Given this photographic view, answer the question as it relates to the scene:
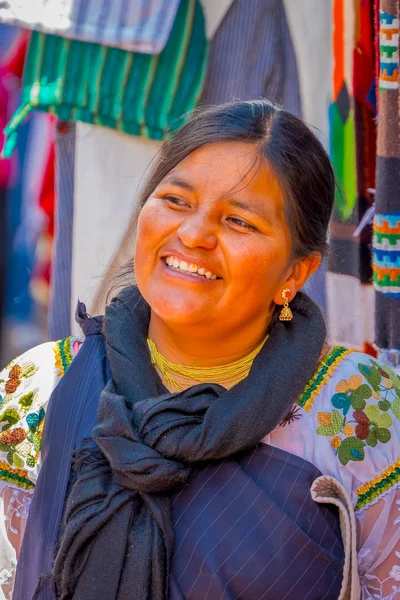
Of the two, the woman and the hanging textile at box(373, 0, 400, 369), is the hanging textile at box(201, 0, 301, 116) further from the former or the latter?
the woman

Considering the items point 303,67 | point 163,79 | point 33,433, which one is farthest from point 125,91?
point 33,433

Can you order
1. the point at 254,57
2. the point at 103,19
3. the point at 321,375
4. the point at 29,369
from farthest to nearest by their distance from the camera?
the point at 254,57 < the point at 103,19 < the point at 29,369 < the point at 321,375

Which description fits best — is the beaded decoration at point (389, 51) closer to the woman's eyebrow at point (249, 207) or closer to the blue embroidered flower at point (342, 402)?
the woman's eyebrow at point (249, 207)

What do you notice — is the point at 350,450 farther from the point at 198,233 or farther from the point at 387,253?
the point at 387,253

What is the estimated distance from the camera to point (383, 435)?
6.17 feet

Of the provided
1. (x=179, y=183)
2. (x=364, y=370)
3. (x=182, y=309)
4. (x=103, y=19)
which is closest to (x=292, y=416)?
(x=364, y=370)

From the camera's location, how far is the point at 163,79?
2990 mm

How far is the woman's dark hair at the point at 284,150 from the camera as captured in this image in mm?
1927

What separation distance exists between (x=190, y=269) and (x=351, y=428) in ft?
1.58

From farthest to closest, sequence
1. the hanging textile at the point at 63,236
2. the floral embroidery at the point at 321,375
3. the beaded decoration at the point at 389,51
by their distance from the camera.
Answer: the hanging textile at the point at 63,236 → the beaded decoration at the point at 389,51 → the floral embroidery at the point at 321,375

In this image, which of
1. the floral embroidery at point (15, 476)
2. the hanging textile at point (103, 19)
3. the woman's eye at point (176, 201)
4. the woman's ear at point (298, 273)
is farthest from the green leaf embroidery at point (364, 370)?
the hanging textile at point (103, 19)

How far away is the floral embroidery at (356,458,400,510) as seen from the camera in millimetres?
1815

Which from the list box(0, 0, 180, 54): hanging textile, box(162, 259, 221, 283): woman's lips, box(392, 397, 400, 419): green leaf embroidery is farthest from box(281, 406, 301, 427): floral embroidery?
box(0, 0, 180, 54): hanging textile

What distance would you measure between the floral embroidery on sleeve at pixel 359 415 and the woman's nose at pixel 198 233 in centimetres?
44
